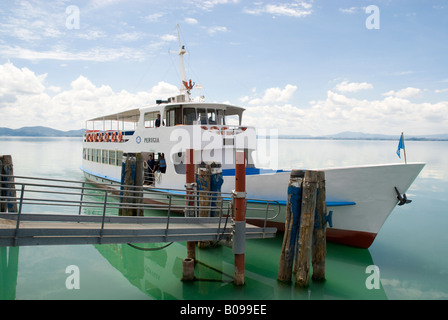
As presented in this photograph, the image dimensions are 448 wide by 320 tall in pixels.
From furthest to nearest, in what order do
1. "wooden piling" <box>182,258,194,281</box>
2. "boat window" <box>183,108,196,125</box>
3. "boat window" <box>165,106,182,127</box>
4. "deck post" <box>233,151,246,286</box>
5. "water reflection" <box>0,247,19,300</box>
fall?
1. "boat window" <box>183,108,196,125</box>
2. "boat window" <box>165,106,182,127</box>
3. "wooden piling" <box>182,258,194,281</box>
4. "water reflection" <box>0,247,19,300</box>
5. "deck post" <box>233,151,246,286</box>

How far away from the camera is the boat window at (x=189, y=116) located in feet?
45.3

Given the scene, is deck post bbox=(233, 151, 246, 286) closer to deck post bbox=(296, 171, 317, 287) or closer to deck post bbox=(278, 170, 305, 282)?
deck post bbox=(278, 170, 305, 282)

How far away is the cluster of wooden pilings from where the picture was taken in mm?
7152

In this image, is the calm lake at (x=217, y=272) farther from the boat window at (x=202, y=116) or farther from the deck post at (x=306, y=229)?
the boat window at (x=202, y=116)

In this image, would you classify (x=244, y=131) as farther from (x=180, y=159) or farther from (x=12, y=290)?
(x=12, y=290)

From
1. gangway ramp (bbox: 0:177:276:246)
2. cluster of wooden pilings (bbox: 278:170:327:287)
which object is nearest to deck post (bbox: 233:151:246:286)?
gangway ramp (bbox: 0:177:276:246)

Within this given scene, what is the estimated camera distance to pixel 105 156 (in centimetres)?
1936

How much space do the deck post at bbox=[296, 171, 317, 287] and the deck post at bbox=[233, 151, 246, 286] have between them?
121 cm

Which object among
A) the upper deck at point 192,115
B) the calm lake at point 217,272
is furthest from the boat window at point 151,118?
the calm lake at point 217,272

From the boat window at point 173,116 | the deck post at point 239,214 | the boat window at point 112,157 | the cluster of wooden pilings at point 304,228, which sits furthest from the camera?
the boat window at point 112,157

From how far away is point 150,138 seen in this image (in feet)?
48.5

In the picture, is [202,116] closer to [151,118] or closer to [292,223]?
[151,118]
